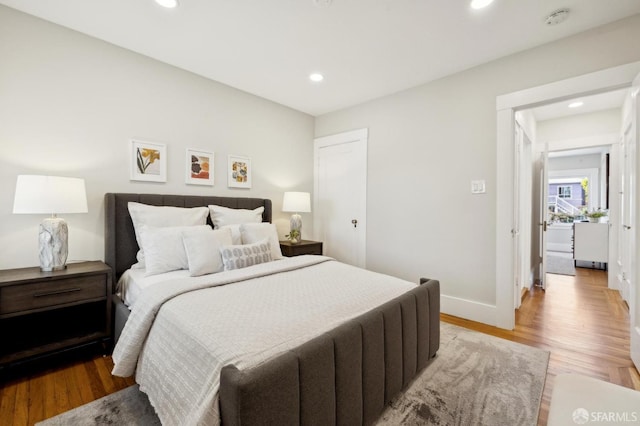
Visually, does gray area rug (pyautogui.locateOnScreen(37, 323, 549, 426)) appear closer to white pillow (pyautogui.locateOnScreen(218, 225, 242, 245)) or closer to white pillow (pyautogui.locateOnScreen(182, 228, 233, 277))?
white pillow (pyautogui.locateOnScreen(182, 228, 233, 277))

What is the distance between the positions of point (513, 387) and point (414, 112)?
2.79 m

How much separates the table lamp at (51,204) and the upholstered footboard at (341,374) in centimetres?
191

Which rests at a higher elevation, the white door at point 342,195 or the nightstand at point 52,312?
the white door at point 342,195

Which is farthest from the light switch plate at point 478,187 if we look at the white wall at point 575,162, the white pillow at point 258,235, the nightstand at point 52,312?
the white wall at point 575,162

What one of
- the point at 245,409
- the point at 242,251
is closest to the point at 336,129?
the point at 242,251

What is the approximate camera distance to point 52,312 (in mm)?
2303

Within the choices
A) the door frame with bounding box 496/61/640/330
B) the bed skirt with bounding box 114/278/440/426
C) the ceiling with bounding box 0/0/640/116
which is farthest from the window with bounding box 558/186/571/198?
the bed skirt with bounding box 114/278/440/426

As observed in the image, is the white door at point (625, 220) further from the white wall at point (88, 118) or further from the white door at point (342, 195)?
the white wall at point (88, 118)

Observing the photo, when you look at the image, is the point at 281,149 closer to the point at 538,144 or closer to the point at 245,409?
the point at 245,409

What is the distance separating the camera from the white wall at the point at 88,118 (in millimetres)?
2105

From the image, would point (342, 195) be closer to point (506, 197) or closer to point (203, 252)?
point (506, 197)

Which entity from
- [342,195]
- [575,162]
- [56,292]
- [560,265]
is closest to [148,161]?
[56,292]

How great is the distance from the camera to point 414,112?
333 centimetres

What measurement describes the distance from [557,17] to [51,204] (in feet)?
12.8
